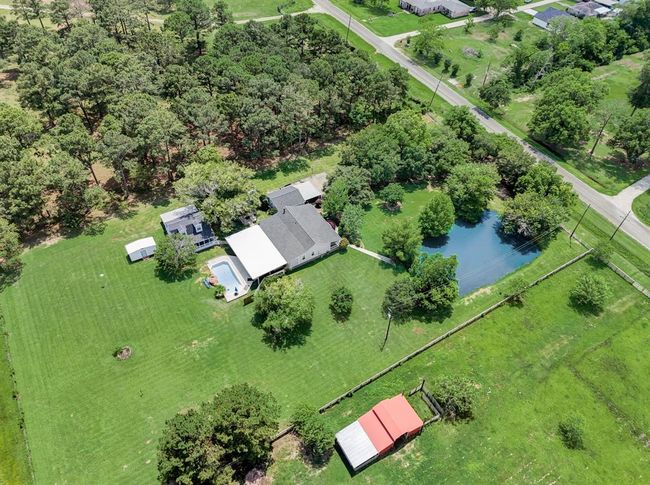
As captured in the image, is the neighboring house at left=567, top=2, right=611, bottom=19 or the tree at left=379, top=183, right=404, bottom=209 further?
the neighboring house at left=567, top=2, right=611, bottom=19

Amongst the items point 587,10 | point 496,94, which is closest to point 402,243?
point 496,94

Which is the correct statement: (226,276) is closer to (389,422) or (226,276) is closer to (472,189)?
(389,422)

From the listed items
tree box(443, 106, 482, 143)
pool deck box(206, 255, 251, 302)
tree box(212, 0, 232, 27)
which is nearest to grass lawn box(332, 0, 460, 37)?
tree box(212, 0, 232, 27)

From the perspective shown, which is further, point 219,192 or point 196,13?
point 196,13

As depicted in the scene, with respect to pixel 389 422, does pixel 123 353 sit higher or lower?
lower

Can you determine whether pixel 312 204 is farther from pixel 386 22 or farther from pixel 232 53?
pixel 386 22

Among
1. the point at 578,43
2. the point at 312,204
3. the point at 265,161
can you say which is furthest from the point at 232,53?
the point at 578,43

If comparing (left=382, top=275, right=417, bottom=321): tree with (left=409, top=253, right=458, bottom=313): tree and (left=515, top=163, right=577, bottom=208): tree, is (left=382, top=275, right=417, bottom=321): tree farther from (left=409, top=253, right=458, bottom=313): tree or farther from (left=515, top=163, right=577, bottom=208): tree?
(left=515, top=163, right=577, bottom=208): tree
